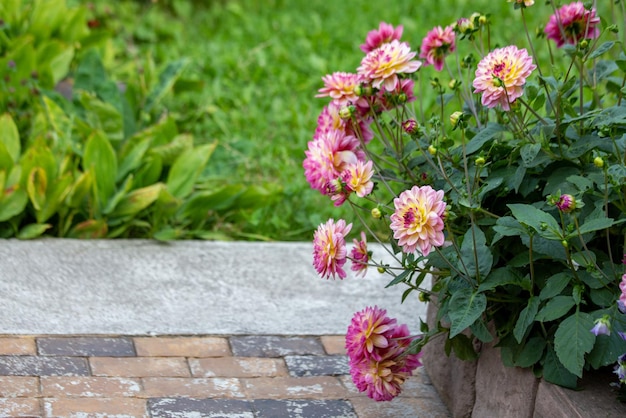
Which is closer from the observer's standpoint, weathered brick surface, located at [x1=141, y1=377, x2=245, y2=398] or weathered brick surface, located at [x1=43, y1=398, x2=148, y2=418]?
weathered brick surface, located at [x1=43, y1=398, x2=148, y2=418]

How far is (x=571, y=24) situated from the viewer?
7.57ft

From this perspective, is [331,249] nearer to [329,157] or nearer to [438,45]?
[329,157]

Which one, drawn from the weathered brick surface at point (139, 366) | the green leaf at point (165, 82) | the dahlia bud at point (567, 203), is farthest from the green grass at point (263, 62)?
the dahlia bud at point (567, 203)

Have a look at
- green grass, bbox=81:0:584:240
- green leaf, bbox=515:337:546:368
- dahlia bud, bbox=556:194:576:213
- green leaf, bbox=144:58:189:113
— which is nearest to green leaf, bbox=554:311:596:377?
green leaf, bbox=515:337:546:368

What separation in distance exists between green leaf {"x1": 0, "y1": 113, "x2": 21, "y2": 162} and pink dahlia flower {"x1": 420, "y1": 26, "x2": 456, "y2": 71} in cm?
168

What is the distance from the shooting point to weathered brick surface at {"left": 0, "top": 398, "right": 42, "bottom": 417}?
79.4 inches

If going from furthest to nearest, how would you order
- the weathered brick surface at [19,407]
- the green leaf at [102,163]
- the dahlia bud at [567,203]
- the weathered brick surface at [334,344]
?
the green leaf at [102,163]
the weathered brick surface at [334,344]
the weathered brick surface at [19,407]
the dahlia bud at [567,203]

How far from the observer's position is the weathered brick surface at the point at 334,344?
2521 millimetres

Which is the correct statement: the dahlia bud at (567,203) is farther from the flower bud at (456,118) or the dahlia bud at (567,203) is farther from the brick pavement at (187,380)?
the brick pavement at (187,380)

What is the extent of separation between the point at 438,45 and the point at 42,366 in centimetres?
131

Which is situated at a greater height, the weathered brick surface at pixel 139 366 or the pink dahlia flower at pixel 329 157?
the pink dahlia flower at pixel 329 157

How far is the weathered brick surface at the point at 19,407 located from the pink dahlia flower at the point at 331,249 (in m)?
0.74

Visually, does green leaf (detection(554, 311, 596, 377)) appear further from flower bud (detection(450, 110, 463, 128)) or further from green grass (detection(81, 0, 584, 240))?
green grass (detection(81, 0, 584, 240))

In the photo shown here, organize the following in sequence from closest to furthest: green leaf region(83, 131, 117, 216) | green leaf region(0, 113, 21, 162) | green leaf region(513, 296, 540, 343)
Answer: green leaf region(513, 296, 540, 343) → green leaf region(83, 131, 117, 216) → green leaf region(0, 113, 21, 162)
